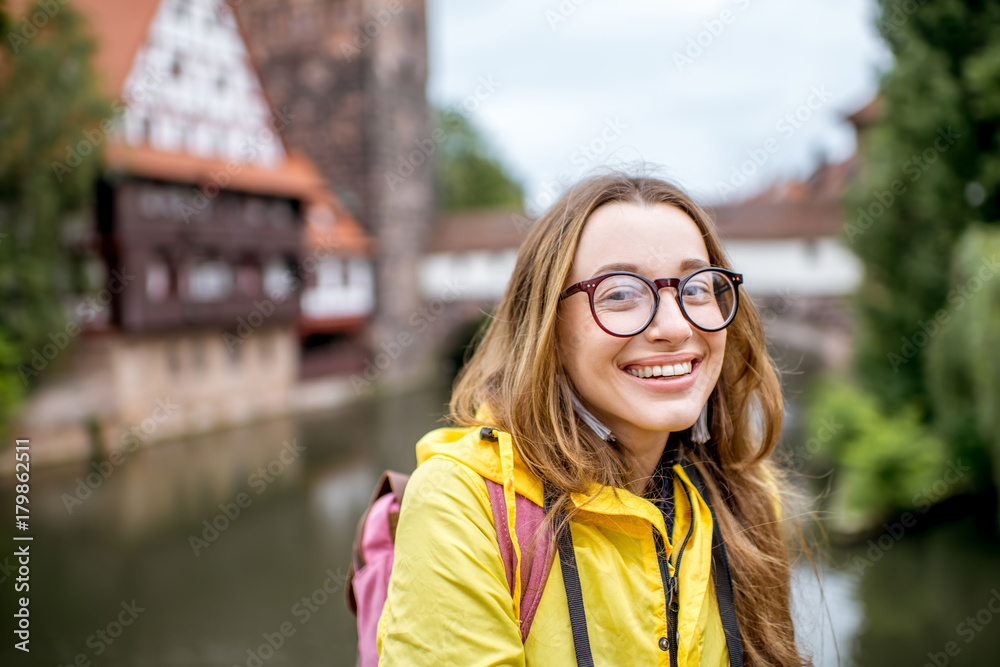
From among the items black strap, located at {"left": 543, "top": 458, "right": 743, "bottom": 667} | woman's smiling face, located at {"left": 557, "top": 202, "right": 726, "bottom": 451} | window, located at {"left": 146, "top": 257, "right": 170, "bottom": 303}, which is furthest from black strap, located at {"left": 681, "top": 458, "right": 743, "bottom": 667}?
window, located at {"left": 146, "top": 257, "right": 170, "bottom": 303}

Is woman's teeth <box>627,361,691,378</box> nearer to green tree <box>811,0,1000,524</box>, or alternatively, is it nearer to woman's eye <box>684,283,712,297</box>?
woman's eye <box>684,283,712,297</box>

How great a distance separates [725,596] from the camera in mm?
1204

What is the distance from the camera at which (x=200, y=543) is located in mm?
8266

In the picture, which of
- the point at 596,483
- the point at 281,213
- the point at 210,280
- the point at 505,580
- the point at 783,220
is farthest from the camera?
the point at 783,220

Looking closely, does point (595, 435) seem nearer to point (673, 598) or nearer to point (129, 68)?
point (673, 598)

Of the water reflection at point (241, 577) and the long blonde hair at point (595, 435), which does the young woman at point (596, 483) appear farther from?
the water reflection at point (241, 577)

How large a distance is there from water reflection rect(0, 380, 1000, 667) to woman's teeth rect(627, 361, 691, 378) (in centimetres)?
320

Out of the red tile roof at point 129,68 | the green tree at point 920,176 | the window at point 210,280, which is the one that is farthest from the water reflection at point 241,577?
the red tile roof at point 129,68

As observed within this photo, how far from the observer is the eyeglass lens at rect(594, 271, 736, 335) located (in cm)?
113

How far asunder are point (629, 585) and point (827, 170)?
2913 cm

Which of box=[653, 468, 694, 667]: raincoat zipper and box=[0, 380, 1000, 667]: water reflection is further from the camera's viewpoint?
box=[0, 380, 1000, 667]: water reflection

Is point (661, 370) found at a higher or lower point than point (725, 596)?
higher

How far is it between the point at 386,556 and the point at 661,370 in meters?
0.58

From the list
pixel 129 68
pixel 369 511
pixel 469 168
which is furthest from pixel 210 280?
pixel 469 168
